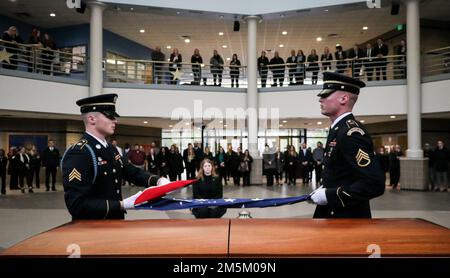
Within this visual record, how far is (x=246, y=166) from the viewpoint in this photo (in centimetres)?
1402

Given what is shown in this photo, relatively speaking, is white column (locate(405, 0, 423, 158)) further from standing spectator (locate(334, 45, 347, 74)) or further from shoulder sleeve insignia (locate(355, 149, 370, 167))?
shoulder sleeve insignia (locate(355, 149, 370, 167))

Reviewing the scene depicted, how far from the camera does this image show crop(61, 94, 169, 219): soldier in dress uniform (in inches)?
83.1

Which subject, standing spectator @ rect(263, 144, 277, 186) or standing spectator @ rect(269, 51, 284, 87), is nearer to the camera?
standing spectator @ rect(263, 144, 277, 186)

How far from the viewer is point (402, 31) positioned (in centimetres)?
1587

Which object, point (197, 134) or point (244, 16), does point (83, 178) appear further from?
point (197, 134)

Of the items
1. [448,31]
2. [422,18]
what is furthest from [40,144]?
[448,31]

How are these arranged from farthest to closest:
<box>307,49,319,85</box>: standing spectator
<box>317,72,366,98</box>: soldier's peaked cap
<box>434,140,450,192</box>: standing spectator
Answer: <box>307,49,319,85</box>: standing spectator < <box>434,140,450,192</box>: standing spectator < <box>317,72,366,98</box>: soldier's peaked cap

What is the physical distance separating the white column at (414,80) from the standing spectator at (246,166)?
18.1 feet

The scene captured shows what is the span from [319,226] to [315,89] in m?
13.0

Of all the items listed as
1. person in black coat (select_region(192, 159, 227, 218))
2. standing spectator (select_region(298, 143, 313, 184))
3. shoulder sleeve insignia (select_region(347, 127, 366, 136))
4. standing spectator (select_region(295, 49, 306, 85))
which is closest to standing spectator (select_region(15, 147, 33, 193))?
person in black coat (select_region(192, 159, 227, 218))

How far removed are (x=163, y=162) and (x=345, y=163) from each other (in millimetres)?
12606

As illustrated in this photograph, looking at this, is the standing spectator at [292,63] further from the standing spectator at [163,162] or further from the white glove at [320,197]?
the white glove at [320,197]

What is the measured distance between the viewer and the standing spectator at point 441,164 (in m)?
12.2

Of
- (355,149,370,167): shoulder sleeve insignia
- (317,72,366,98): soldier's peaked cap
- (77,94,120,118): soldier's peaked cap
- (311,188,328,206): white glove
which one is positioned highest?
(317,72,366,98): soldier's peaked cap
